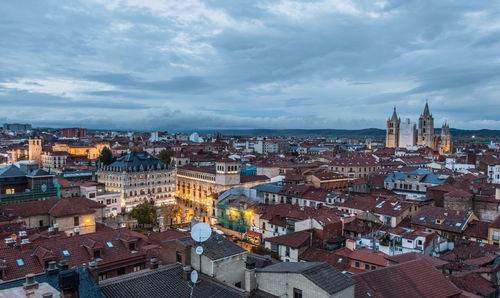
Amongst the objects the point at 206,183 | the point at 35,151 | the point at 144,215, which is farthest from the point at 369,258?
the point at 35,151

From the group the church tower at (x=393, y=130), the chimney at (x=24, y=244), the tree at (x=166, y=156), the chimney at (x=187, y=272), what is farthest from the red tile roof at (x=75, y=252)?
the church tower at (x=393, y=130)

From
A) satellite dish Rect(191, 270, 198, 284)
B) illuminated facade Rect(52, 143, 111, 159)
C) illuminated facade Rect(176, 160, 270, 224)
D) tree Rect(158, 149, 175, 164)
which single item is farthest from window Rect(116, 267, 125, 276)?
illuminated facade Rect(52, 143, 111, 159)

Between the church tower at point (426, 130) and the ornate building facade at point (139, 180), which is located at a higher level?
the church tower at point (426, 130)

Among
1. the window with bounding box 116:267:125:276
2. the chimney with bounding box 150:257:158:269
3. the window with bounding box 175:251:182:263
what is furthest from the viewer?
the window with bounding box 116:267:125:276

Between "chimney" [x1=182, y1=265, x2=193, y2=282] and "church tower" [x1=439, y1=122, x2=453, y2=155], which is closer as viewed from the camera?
"chimney" [x1=182, y1=265, x2=193, y2=282]

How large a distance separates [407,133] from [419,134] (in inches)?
217

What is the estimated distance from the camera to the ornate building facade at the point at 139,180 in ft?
274

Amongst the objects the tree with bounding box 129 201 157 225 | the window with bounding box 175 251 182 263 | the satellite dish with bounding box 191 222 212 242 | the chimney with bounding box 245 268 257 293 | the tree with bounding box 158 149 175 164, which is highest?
→ the satellite dish with bounding box 191 222 212 242

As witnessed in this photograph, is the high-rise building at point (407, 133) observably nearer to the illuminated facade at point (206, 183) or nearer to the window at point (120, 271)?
the illuminated facade at point (206, 183)

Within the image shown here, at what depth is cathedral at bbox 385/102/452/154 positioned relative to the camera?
18194cm

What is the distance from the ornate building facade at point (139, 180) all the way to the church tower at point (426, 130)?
138745 mm

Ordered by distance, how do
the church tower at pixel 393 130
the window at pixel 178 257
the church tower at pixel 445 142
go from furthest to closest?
the church tower at pixel 393 130 → the church tower at pixel 445 142 → the window at pixel 178 257

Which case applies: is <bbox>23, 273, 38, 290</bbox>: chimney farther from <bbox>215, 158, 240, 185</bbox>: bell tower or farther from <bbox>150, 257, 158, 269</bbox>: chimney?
<bbox>215, 158, 240, 185</bbox>: bell tower

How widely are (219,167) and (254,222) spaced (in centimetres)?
3169
